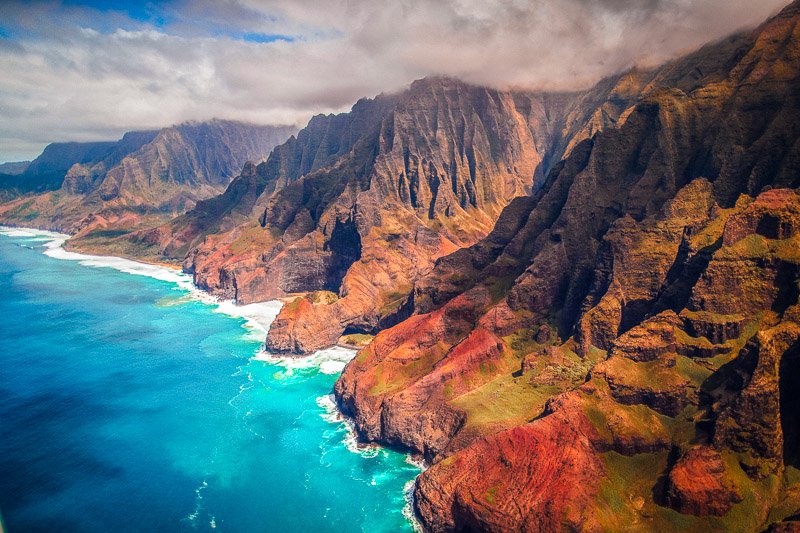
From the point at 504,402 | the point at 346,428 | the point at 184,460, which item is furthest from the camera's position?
the point at 346,428

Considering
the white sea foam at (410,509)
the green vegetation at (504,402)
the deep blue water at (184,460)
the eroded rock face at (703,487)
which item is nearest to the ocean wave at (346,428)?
the deep blue water at (184,460)

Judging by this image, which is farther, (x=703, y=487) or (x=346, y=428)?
(x=346, y=428)

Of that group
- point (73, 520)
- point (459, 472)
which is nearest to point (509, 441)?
point (459, 472)

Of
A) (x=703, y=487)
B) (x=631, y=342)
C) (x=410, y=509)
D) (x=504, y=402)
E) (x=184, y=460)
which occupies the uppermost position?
(x=631, y=342)

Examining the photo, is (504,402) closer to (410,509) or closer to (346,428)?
(410,509)

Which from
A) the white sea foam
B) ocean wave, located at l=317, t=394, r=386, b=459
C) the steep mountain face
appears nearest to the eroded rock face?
the steep mountain face

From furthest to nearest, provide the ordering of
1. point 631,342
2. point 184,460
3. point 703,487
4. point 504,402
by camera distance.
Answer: point 184,460 < point 504,402 < point 631,342 < point 703,487

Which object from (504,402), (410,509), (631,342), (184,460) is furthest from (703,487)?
(184,460)

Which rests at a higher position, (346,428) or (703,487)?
(703,487)

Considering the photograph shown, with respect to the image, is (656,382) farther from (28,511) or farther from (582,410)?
(28,511)
